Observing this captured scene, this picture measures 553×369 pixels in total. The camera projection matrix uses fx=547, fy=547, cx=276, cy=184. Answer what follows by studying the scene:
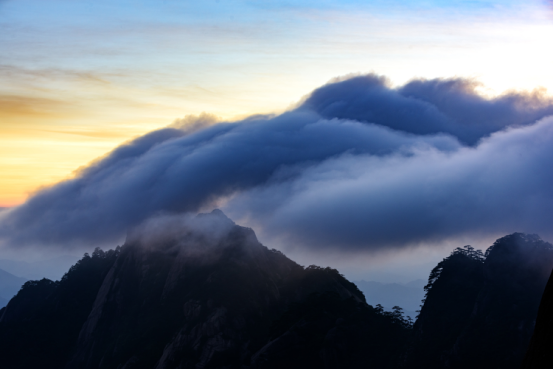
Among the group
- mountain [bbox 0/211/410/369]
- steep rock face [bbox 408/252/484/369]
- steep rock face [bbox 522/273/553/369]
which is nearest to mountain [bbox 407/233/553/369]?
steep rock face [bbox 408/252/484/369]

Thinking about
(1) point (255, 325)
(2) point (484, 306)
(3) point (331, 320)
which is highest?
(2) point (484, 306)

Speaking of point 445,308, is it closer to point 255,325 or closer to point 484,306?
point 484,306

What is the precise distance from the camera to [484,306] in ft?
465

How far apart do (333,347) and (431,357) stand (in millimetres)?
29630

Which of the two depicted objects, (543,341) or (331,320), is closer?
(543,341)

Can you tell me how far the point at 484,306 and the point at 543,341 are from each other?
90.9 metres

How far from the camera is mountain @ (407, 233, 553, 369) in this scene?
130 m

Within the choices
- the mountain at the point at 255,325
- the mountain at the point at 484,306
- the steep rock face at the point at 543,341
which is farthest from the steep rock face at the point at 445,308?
the steep rock face at the point at 543,341

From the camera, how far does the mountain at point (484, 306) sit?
130125 millimetres

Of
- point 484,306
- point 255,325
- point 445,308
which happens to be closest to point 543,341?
point 484,306

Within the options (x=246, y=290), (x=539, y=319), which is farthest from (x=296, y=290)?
(x=539, y=319)

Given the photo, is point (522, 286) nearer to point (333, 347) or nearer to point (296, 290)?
point (333, 347)

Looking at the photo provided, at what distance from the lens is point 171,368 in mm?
164000

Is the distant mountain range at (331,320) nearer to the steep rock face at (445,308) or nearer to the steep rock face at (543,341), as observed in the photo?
the steep rock face at (445,308)
